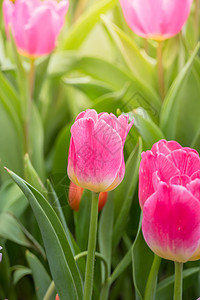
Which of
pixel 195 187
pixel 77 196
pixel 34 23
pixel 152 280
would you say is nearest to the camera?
pixel 195 187

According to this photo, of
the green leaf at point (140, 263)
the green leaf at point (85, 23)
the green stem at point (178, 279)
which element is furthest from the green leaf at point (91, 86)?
the green stem at point (178, 279)

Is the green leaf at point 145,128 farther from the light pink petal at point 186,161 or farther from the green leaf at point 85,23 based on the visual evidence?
the green leaf at point 85,23

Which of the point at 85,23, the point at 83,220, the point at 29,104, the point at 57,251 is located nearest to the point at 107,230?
the point at 83,220

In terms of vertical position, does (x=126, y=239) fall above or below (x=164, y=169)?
below

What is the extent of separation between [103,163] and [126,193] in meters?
0.23

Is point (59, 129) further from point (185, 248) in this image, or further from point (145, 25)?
point (185, 248)

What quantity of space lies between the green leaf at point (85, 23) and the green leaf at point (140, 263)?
1.66 feet

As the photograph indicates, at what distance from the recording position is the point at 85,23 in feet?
3.09

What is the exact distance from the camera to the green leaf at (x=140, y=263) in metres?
0.52

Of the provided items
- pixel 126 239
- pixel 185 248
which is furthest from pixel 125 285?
pixel 185 248

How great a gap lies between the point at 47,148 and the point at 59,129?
43 millimetres

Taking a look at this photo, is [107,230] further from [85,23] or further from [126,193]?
[85,23]

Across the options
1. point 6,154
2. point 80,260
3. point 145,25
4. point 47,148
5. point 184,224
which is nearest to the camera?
point 184,224

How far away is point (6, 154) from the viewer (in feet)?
2.62
